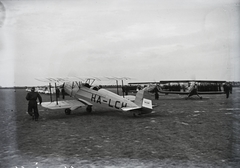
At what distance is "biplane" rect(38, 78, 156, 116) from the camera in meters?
10.8

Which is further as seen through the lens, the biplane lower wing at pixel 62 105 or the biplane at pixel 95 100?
the biplane lower wing at pixel 62 105

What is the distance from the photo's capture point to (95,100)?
1253cm

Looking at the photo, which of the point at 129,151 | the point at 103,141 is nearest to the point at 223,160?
the point at 129,151

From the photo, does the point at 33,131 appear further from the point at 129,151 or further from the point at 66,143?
the point at 129,151

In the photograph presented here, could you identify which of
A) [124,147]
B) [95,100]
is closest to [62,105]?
[95,100]

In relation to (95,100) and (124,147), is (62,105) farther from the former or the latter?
(124,147)

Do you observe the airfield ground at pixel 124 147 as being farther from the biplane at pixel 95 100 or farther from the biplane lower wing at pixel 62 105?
the biplane lower wing at pixel 62 105

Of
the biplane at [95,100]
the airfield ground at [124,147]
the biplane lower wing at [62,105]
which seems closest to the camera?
the airfield ground at [124,147]

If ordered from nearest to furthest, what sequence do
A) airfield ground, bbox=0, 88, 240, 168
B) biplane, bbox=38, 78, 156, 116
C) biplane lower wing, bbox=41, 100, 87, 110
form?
1. airfield ground, bbox=0, 88, 240, 168
2. biplane, bbox=38, 78, 156, 116
3. biplane lower wing, bbox=41, 100, 87, 110

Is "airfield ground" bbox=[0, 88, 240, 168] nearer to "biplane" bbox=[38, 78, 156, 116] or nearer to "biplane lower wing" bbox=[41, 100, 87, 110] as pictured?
"biplane" bbox=[38, 78, 156, 116]

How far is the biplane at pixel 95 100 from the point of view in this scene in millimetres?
10820

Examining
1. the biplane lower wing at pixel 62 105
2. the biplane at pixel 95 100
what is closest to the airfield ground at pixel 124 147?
the biplane at pixel 95 100

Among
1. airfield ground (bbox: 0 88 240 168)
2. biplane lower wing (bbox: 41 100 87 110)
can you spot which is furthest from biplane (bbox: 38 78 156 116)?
airfield ground (bbox: 0 88 240 168)

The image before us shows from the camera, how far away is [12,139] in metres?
6.64
